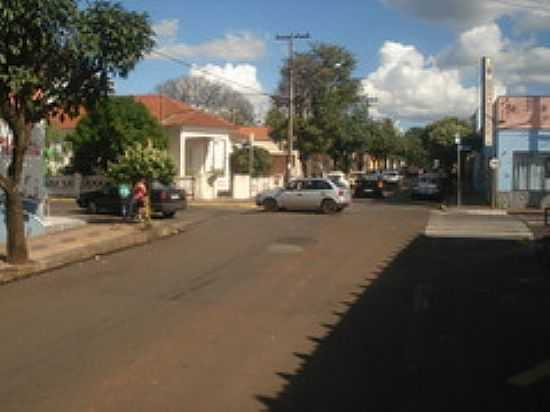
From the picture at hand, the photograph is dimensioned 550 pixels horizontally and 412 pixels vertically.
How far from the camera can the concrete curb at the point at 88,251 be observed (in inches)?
581

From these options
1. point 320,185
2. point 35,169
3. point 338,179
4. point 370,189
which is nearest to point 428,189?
point 370,189

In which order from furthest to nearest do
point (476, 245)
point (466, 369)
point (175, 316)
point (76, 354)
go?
point (476, 245) → point (175, 316) → point (76, 354) → point (466, 369)

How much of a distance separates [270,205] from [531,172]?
488 inches

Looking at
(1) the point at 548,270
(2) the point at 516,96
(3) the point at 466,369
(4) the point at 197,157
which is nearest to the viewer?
(3) the point at 466,369

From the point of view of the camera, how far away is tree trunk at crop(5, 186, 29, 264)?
605 inches

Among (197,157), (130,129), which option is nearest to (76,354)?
(130,129)

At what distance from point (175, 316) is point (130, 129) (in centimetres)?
2983

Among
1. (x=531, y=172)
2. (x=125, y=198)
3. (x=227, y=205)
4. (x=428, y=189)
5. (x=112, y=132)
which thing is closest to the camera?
(x=125, y=198)

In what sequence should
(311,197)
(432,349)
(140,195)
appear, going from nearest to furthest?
1. (432,349)
2. (140,195)
3. (311,197)

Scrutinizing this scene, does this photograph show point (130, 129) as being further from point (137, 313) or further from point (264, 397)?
point (264, 397)

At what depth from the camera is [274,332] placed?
9.68m

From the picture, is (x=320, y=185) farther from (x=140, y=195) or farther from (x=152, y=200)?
(x=140, y=195)

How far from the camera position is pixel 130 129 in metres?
39.5

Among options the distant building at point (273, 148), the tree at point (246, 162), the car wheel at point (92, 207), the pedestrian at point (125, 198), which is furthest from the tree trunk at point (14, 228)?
the tree at point (246, 162)
